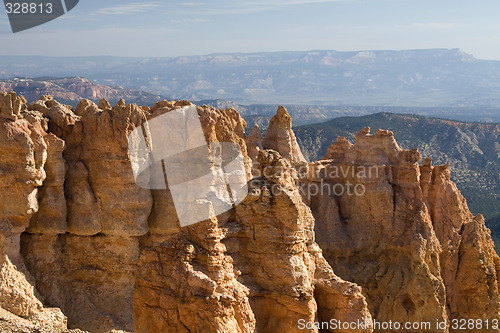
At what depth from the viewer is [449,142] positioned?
464ft

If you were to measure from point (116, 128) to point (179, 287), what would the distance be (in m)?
8.13

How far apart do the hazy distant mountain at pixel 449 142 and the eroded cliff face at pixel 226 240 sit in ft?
224

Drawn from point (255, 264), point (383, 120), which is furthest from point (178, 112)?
point (383, 120)

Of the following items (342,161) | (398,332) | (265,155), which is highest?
(265,155)

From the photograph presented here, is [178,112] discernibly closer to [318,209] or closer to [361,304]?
[361,304]

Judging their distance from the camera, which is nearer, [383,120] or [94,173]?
[94,173]

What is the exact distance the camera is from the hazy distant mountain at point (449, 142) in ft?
372

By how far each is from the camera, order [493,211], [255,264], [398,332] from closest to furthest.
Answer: [255,264] → [398,332] → [493,211]

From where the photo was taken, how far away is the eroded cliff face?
52.3 feet

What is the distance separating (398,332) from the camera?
29547 millimetres

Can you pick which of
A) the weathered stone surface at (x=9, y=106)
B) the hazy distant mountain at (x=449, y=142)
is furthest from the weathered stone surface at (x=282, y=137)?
the hazy distant mountain at (x=449, y=142)

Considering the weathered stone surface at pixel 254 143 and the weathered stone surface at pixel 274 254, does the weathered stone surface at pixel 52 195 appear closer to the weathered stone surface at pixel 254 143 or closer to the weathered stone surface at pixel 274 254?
the weathered stone surface at pixel 274 254

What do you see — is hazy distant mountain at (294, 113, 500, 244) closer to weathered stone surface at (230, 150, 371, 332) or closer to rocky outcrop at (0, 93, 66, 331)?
weathered stone surface at (230, 150, 371, 332)

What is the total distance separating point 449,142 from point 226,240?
5201 inches
